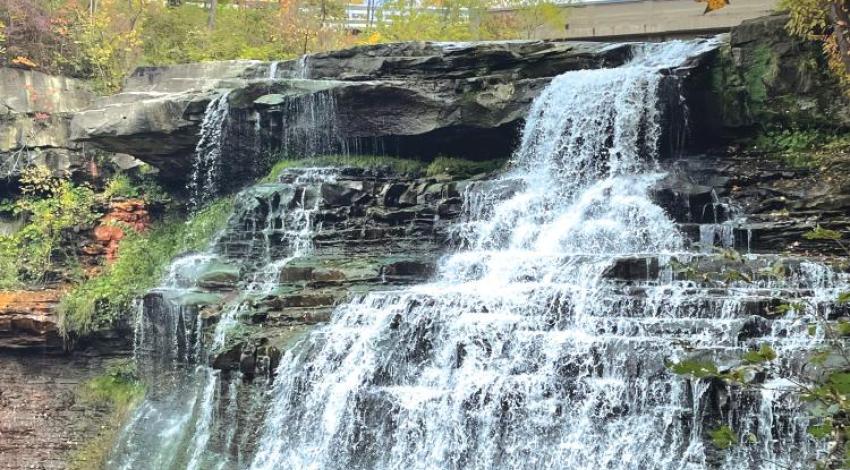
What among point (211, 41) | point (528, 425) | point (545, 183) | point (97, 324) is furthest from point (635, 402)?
point (211, 41)

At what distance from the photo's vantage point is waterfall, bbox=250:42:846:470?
27.7 ft

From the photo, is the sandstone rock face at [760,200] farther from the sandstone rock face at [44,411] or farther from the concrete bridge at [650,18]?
the sandstone rock face at [44,411]

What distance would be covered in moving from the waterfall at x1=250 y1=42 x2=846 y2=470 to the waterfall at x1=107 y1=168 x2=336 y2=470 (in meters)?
1.27

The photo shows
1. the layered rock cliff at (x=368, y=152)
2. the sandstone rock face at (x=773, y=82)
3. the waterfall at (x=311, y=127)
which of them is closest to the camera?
the layered rock cliff at (x=368, y=152)

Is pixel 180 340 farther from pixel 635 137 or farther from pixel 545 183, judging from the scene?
pixel 635 137

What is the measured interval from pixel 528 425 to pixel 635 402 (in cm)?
121

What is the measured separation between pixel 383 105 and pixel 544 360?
8396mm

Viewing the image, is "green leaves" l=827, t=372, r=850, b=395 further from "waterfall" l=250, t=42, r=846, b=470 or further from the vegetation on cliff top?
the vegetation on cliff top

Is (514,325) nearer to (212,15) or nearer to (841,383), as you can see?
(841,383)

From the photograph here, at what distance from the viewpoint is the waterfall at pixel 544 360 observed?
27.7 feet

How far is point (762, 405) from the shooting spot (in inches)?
311

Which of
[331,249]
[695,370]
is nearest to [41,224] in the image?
[331,249]

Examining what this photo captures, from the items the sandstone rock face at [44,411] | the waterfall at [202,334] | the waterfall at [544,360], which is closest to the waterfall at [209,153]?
the waterfall at [202,334]

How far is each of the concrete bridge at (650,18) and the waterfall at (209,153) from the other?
1015cm
